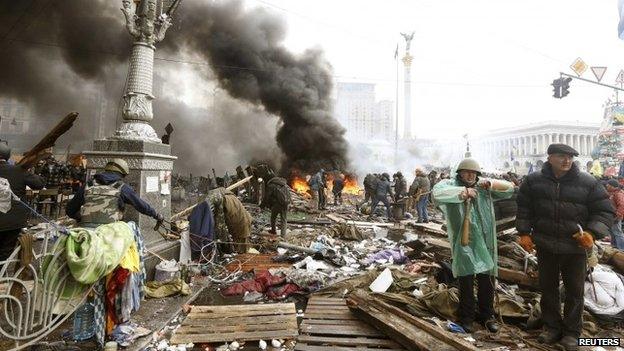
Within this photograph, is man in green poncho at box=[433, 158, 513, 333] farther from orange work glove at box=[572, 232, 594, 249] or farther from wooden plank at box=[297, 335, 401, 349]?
wooden plank at box=[297, 335, 401, 349]

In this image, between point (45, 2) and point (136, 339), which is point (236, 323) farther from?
point (45, 2)

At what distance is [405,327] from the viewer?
3.22 metres

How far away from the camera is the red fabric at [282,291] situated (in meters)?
4.68

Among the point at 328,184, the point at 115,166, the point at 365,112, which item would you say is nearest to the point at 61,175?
the point at 115,166

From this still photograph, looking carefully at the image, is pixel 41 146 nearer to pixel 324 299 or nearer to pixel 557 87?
pixel 324 299

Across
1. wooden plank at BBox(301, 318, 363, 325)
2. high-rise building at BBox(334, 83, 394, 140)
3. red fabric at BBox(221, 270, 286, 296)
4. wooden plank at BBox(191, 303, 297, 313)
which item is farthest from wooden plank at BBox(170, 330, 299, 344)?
high-rise building at BBox(334, 83, 394, 140)

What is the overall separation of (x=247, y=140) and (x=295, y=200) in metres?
20.0

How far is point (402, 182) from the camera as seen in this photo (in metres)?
13.3

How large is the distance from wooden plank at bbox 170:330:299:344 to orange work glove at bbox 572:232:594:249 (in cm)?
302

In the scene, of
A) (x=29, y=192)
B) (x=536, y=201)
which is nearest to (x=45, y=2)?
(x=29, y=192)

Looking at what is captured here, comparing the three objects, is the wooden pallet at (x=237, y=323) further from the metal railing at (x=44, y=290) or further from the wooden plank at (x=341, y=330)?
the metal railing at (x=44, y=290)

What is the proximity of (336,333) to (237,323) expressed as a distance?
1181 mm

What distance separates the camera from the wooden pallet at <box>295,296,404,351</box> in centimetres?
320

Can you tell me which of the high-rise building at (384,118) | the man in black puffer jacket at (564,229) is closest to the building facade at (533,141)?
the high-rise building at (384,118)
